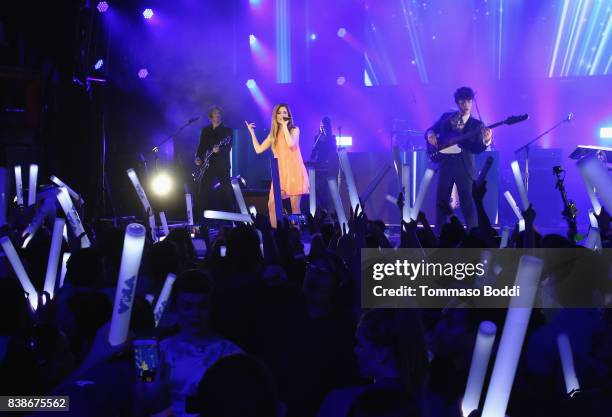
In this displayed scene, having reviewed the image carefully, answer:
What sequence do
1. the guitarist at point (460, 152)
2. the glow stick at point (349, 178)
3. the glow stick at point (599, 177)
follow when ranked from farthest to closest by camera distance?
1. the guitarist at point (460, 152)
2. the glow stick at point (349, 178)
3. the glow stick at point (599, 177)

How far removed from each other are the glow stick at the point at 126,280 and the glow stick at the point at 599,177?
733 mm

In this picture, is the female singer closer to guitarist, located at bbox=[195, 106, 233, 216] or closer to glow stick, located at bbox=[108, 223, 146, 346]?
guitarist, located at bbox=[195, 106, 233, 216]

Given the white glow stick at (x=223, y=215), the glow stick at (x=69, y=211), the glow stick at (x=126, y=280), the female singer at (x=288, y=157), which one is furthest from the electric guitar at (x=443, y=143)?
the glow stick at (x=126, y=280)

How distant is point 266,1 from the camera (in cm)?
1335

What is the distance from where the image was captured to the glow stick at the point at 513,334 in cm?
94

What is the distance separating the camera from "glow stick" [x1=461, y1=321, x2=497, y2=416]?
44.8 inches

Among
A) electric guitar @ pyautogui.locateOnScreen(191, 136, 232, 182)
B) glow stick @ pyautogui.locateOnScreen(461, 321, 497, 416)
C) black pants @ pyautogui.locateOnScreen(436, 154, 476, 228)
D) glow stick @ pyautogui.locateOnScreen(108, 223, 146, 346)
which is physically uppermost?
electric guitar @ pyautogui.locateOnScreen(191, 136, 232, 182)

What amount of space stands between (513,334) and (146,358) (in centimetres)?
75

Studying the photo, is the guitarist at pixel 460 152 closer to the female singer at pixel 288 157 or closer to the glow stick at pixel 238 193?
the female singer at pixel 288 157

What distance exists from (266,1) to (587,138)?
7876mm

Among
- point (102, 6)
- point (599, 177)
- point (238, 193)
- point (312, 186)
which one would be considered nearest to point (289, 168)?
point (102, 6)

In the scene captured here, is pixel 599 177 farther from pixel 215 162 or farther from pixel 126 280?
pixel 215 162

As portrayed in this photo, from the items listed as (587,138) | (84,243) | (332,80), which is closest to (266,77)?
(332,80)

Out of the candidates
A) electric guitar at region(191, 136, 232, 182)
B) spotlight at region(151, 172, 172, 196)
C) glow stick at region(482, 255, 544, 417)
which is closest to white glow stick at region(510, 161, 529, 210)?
glow stick at region(482, 255, 544, 417)
